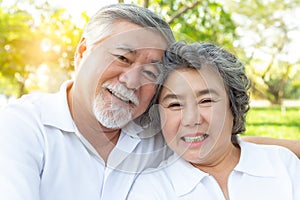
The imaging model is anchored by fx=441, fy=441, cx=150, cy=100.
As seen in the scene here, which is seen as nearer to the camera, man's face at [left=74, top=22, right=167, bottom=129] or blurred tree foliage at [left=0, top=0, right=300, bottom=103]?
man's face at [left=74, top=22, right=167, bottom=129]

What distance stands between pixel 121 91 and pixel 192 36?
3360mm

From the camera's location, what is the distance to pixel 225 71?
1.81 metres

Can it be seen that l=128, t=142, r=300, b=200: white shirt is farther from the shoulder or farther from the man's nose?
the man's nose

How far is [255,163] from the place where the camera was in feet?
5.99

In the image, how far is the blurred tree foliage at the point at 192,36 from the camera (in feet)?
16.9

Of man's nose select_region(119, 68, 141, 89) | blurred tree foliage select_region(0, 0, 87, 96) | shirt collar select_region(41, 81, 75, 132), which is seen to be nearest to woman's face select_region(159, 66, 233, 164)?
man's nose select_region(119, 68, 141, 89)

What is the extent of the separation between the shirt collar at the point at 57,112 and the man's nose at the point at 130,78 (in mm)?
265

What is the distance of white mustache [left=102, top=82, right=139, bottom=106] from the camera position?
1738mm

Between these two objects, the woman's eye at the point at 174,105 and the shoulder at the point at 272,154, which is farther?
the shoulder at the point at 272,154

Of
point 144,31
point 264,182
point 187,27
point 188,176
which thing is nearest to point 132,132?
point 188,176

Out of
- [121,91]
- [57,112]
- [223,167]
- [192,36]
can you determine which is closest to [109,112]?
[121,91]

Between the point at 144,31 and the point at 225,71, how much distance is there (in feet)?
1.22

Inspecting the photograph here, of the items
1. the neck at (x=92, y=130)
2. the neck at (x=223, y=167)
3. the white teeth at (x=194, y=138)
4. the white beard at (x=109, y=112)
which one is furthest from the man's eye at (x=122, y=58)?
the neck at (x=223, y=167)

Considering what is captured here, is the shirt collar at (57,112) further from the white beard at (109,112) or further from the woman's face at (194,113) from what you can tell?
the woman's face at (194,113)
